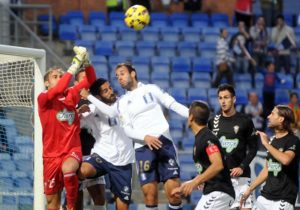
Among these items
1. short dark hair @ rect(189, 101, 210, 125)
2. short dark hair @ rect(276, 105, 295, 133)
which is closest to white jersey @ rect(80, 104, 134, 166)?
short dark hair @ rect(276, 105, 295, 133)

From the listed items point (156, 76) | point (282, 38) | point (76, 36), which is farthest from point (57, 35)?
point (282, 38)

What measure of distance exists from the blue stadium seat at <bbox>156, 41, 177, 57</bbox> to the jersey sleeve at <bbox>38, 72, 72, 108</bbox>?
11.7m

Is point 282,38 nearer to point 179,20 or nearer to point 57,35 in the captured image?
point 179,20

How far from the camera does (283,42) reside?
2528 centimetres

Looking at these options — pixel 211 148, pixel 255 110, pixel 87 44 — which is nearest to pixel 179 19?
pixel 87 44

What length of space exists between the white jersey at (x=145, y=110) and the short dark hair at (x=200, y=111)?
81.2 inches

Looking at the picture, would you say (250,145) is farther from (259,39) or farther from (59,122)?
(259,39)

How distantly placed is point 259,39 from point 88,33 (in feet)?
12.0

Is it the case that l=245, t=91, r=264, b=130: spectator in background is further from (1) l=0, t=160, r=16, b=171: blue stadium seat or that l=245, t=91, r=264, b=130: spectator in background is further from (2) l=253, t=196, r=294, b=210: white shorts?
(2) l=253, t=196, r=294, b=210: white shorts

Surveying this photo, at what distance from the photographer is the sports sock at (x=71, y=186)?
13.2 m

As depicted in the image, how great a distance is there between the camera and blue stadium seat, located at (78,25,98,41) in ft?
80.8

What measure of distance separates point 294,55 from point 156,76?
11.8ft

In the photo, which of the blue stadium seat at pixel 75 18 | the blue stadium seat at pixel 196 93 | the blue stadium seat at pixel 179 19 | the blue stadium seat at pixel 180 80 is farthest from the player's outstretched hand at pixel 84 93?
the blue stadium seat at pixel 179 19

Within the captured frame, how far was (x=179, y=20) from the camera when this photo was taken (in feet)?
85.0
